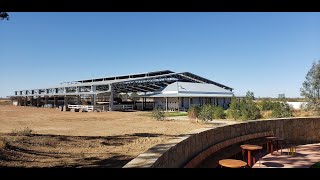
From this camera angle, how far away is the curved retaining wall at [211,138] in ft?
15.8

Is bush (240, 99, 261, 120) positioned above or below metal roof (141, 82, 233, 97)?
below

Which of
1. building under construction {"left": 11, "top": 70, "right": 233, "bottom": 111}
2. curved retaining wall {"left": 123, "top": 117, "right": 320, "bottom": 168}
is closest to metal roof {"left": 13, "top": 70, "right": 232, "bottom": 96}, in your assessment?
building under construction {"left": 11, "top": 70, "right": 233, "bottom": 111}

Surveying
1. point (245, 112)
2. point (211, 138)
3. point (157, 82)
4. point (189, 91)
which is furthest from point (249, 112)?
point (157, 82)

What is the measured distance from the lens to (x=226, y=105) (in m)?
49.6

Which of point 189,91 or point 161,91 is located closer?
point 189,91

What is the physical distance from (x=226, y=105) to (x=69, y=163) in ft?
143

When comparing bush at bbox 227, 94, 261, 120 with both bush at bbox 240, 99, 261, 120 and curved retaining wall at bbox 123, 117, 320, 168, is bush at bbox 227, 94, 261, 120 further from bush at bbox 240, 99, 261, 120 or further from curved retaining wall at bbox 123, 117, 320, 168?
curved retaining wall at bbox 123, 117, 320, 168

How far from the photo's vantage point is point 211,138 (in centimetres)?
884

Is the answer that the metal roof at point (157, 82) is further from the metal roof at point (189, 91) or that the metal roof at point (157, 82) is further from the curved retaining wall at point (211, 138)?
the curved retaining wall at point (211, 138)

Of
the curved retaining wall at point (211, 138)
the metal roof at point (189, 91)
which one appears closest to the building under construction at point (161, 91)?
the metal roof at point (189, 91)

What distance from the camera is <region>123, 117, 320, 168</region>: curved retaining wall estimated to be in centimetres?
480

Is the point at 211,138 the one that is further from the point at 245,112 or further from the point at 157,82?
the point at 157,82
